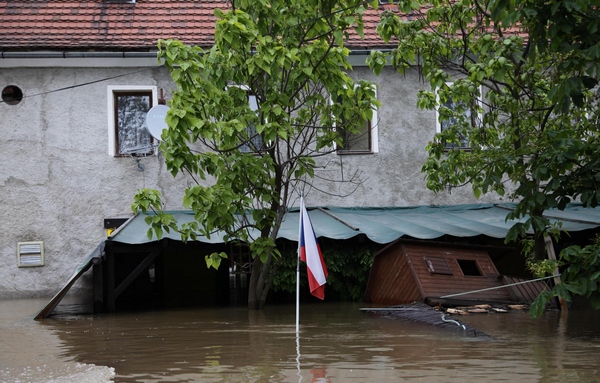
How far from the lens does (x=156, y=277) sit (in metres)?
20.9

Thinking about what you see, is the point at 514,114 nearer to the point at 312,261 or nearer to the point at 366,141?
the point at 312,261

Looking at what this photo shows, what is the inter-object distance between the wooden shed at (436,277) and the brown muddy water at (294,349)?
3.20 ft

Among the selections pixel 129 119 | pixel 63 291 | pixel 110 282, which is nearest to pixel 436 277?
pixel 110 282

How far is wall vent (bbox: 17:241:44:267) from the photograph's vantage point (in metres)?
18.2

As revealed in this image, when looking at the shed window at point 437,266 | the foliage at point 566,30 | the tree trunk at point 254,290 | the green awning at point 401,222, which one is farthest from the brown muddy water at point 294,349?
the foliage at point 566,30

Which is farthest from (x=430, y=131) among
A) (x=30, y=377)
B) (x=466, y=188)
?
(x=30, y=377)

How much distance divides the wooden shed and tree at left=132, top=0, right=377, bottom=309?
92.3 inches

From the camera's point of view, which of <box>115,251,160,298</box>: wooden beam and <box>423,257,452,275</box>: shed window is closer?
<box>423,257,452,275</box>: shed window

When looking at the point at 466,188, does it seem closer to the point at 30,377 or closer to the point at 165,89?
the point at 165,89

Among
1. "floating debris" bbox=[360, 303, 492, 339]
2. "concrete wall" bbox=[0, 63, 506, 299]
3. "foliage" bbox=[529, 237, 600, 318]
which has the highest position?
"concrete wall" bbox=[0, 63, 506, 299]

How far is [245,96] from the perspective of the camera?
46.0 feet

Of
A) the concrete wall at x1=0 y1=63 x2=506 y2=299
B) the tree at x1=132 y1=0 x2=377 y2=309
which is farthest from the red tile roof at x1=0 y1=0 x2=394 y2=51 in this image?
the tree at x1=132 y1=0 x2=377 y2=309

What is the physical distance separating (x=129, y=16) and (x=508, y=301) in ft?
32.6

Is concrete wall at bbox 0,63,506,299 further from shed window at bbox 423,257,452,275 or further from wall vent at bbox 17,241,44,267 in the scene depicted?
shed window at bbox 423,257,452,275
